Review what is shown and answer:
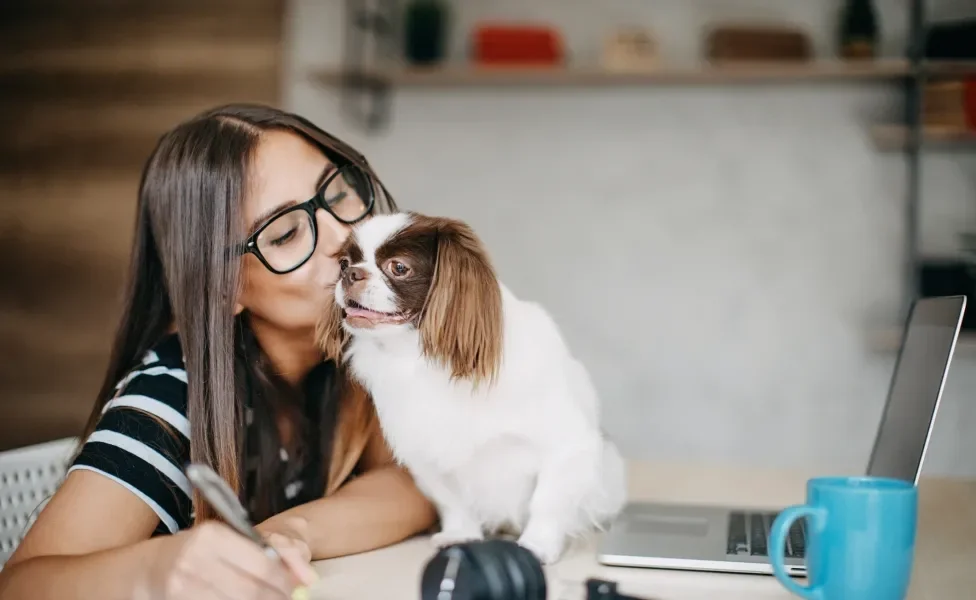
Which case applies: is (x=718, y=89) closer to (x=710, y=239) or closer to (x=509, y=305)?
(x=710, y=239)

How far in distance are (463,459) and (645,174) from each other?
1.93 meters

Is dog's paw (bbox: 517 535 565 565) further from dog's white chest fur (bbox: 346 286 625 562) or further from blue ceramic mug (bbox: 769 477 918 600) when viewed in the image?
blue ceramic mug (bbox: 769 477 918 600)

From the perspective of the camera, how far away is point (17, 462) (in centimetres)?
113

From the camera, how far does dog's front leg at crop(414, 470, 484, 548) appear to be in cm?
→ 101

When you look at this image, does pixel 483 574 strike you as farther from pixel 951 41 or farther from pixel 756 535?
pixel 951 41

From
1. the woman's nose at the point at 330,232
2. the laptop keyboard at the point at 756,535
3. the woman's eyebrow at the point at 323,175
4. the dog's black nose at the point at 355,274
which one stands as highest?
the woman's eyebrow at the point at 323,175

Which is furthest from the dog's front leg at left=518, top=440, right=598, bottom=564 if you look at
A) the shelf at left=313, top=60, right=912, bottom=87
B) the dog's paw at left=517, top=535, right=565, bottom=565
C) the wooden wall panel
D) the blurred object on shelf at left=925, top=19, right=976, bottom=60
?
the wooden wall panel

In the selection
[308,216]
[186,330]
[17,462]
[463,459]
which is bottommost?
[17,462]

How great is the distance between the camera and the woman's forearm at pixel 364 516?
3.03 feet

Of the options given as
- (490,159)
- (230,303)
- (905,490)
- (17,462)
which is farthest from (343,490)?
(490,159)

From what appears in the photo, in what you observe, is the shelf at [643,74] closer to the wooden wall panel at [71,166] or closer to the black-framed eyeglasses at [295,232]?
the wooden wall panel at [71,166]

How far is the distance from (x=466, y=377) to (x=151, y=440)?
32 centimetres

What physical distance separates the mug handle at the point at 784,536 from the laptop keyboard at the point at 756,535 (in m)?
0.18

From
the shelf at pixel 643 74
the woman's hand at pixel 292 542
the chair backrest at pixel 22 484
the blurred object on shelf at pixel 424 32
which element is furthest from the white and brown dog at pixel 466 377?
the blurred object on shelf at pixel 424 32
